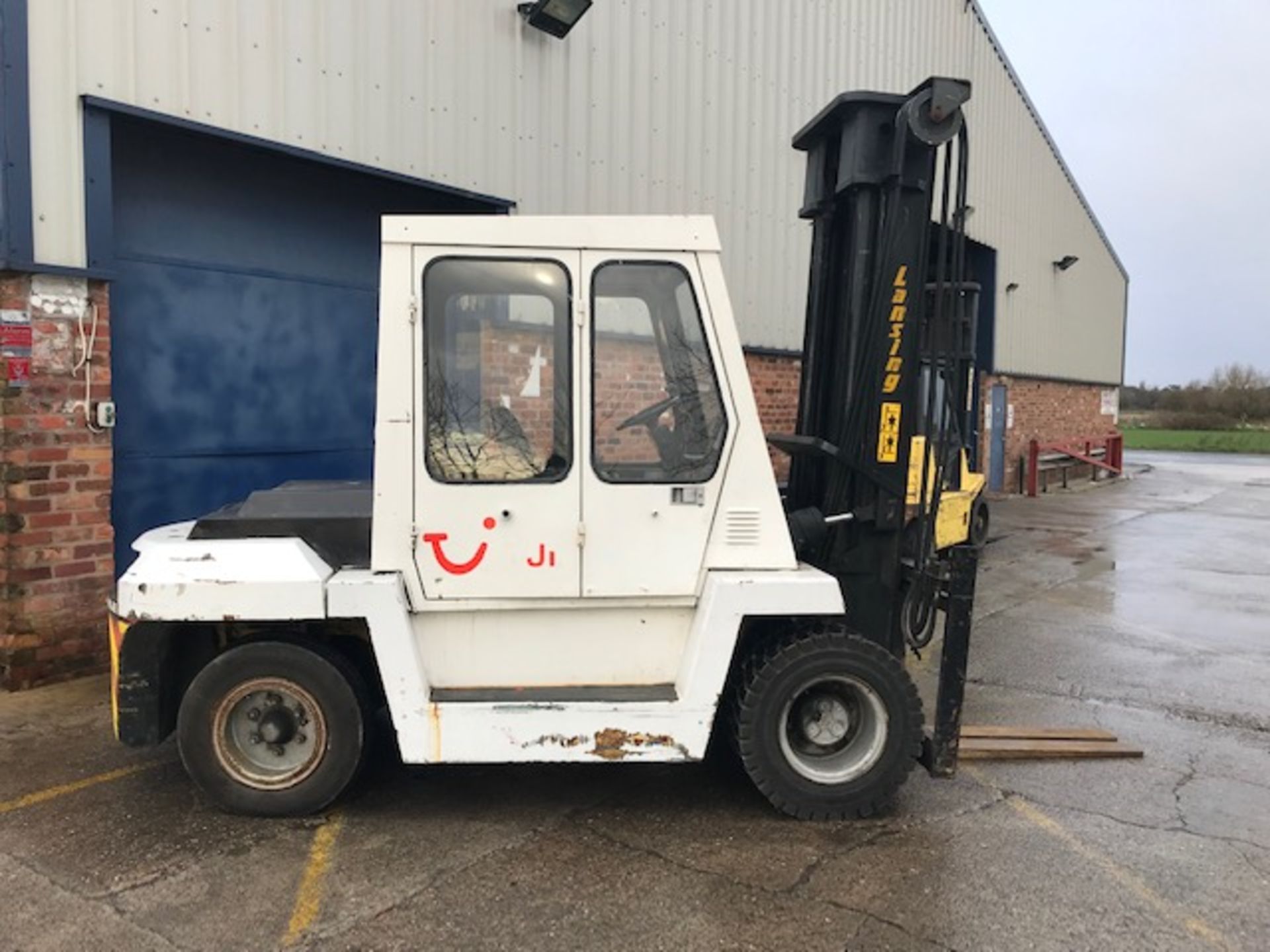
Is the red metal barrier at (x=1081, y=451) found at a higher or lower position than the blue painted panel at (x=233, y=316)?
lower

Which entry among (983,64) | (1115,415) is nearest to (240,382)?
(983,64)

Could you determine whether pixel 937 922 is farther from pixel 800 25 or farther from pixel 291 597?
pixel 800 25

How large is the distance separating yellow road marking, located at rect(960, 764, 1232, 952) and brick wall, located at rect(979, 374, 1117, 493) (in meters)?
14.9

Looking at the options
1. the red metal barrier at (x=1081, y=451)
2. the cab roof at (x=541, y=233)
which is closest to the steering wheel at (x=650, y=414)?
the cab roof at (x=541, y=233)

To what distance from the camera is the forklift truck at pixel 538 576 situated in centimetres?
372

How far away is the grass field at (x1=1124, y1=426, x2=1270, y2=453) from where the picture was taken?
150ft

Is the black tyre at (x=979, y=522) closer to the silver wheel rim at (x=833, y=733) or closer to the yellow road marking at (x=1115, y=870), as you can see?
the yellow road marking at (x=1115, y=870)

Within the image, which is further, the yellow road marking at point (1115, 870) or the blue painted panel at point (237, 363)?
A: the blue painted panel at point (237, 363)

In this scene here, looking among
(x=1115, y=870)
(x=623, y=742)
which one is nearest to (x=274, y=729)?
(x=623, y=742)

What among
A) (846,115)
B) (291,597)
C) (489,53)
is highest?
(489,53)

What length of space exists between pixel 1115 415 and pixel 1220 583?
19552 millimetres

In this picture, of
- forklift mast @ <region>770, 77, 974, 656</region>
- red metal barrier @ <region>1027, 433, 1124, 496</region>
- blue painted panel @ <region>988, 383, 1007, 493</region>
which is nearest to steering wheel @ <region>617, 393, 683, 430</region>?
forklift mast @ <region>770, 77, 974, 656</region>

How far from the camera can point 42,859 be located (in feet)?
11.7

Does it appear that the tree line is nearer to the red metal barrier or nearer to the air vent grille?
the red metal barrier
